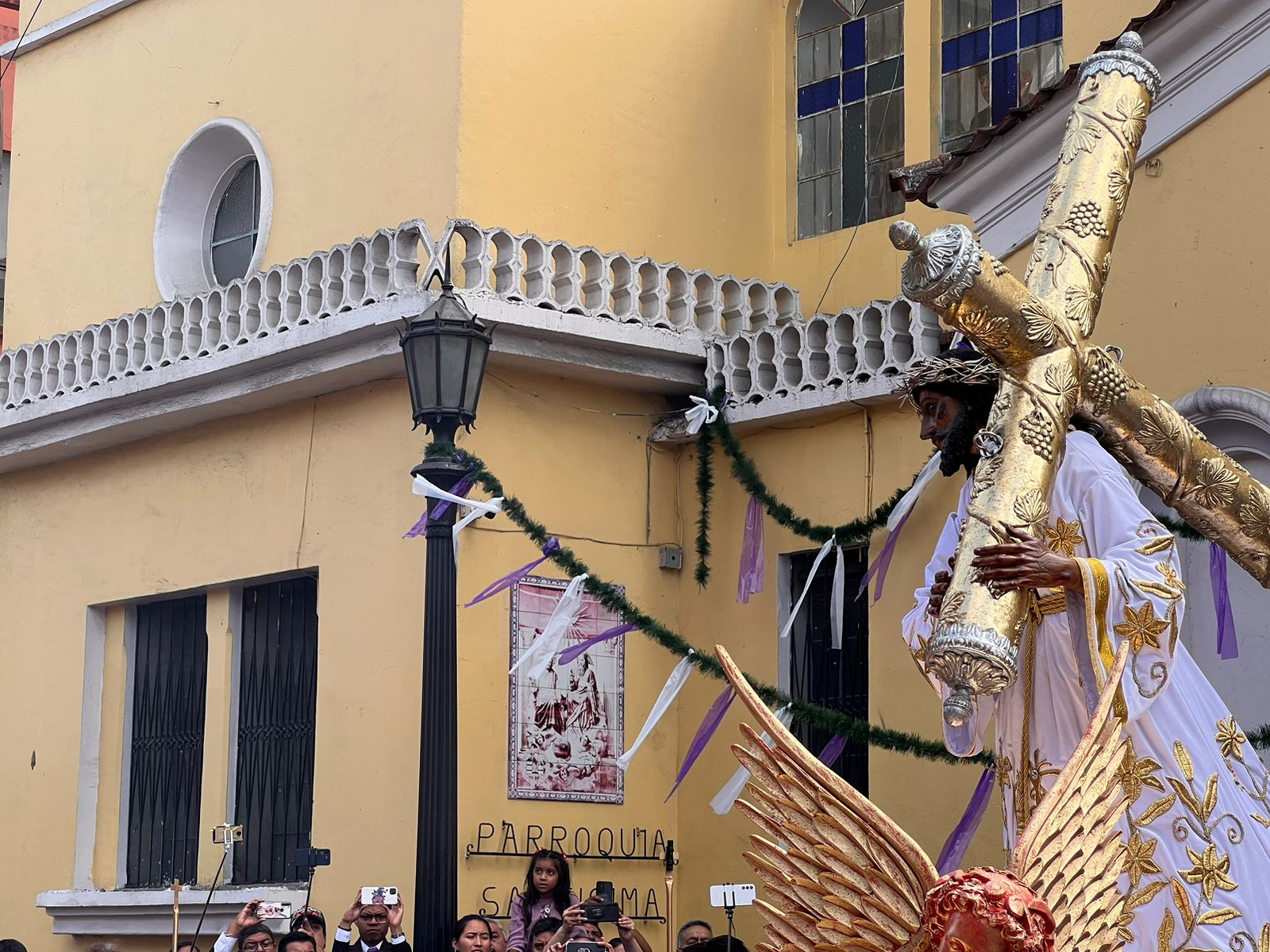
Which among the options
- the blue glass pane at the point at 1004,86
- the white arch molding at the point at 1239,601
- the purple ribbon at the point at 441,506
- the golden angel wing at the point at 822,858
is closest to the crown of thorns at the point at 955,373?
the golden angel wing at the point at 822,858

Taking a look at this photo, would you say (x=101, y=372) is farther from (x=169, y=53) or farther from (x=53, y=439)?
(x=169, y=53)

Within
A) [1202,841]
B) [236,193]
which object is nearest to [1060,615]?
[1202,841]

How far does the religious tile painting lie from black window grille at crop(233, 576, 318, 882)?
143cm

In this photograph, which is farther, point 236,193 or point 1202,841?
point 236,193

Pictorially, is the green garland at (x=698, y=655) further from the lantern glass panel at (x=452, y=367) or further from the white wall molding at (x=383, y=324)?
the white wall molding at (x=383, y=324)

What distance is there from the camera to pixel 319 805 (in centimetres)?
1210

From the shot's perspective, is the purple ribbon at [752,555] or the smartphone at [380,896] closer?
the smartphone at [380,896]

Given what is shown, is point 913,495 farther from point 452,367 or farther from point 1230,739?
point 1230,739

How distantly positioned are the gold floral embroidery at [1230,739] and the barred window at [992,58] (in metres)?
7.43

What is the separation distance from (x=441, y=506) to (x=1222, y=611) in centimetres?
324

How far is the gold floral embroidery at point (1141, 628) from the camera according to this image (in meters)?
4.98

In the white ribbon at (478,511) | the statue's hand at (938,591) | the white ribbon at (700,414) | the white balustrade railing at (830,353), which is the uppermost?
the white balustrade railing at (830,353)

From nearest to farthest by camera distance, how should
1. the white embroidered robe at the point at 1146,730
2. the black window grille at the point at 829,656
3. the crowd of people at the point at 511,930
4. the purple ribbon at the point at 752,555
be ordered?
1. the white embroidered robe at the point at 1146,730
2. the crowd of people at the point at 511,930
3. the black window grille at the point at 829,656
4. the purple ribbon at the point at 752,555

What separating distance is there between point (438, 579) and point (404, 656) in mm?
2834
